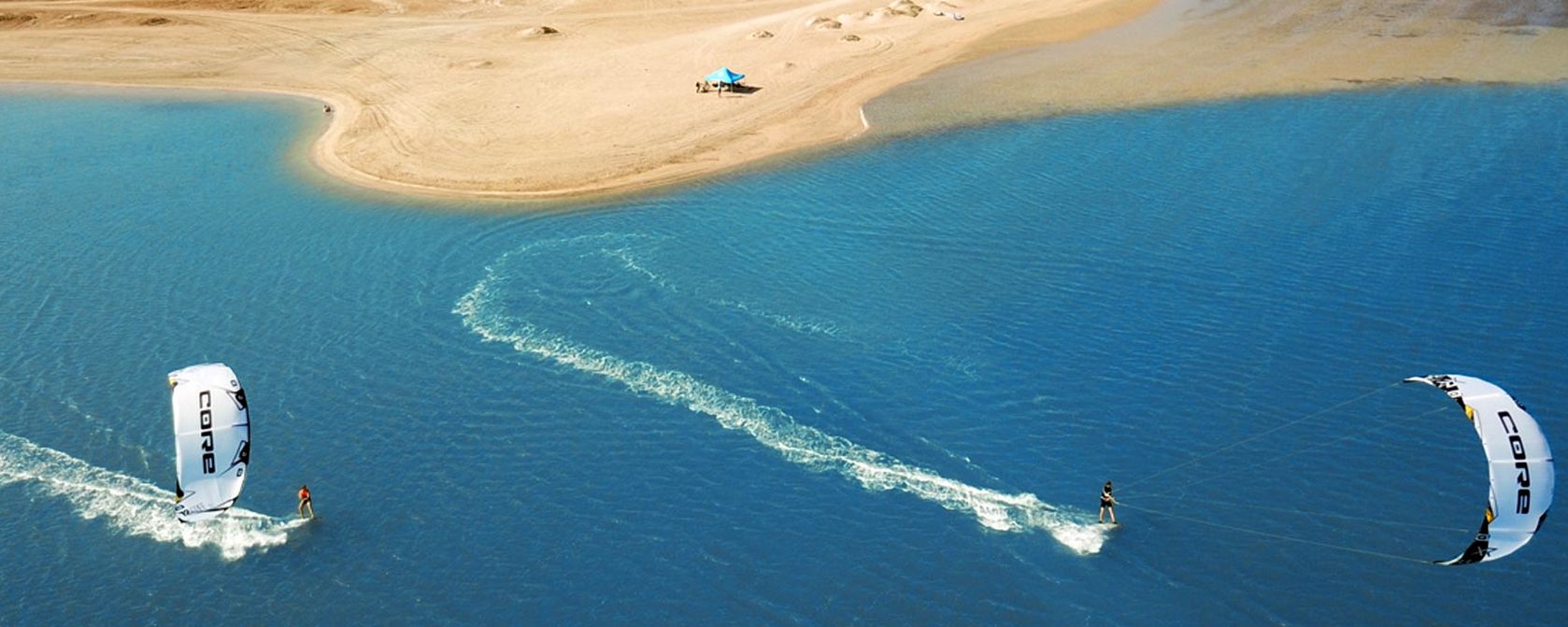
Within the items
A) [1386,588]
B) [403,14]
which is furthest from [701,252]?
[403,14]

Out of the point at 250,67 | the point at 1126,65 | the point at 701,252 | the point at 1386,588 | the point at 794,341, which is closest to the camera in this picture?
the point at 1386,588

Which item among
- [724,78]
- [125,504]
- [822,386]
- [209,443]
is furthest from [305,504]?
[724,78]

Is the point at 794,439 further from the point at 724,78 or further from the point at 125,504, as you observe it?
the point at 724,78

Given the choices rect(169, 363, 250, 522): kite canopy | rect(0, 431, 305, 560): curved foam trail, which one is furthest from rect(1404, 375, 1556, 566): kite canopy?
rect(0, 431, 305, 560): curved foam trail

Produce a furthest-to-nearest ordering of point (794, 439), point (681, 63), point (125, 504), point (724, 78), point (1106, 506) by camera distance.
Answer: point (681, 63), point (724, 78), point (794, 439), point (125, 504), point (1106, 506)

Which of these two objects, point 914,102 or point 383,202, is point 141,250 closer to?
point 383,202

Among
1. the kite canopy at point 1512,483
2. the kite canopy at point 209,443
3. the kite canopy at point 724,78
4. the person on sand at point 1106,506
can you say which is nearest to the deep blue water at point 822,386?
the person on sand at point 1106,506
